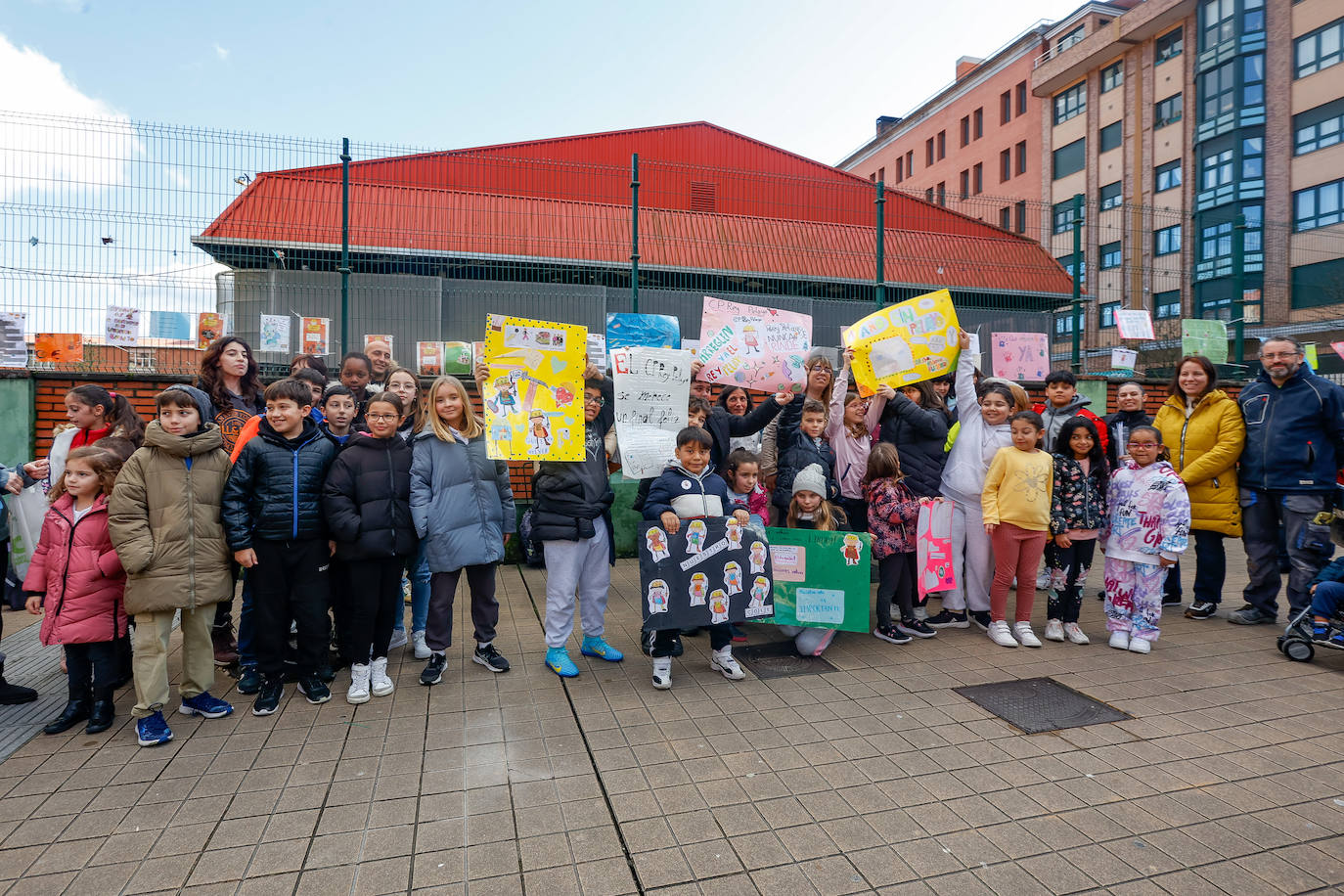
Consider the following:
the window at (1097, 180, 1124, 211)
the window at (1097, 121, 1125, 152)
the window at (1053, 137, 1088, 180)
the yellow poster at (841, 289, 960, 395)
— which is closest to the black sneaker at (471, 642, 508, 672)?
the yellow poster at (841, 289, 960, 395)

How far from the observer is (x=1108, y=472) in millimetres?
5516

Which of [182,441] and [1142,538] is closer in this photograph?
[182,441]

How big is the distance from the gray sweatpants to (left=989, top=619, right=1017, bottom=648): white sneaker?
8.98ft

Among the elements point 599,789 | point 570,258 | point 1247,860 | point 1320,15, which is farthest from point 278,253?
point 1320,15

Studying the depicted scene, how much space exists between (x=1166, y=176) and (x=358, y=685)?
41.7m

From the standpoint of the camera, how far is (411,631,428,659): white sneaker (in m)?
4.96

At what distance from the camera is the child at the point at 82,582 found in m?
3.70

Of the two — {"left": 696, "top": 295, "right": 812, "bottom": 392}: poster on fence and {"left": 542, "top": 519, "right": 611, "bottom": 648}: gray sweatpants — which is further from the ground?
{"left": 696, "top": 295, "right": 812, "bottom": 392}: poster on fence

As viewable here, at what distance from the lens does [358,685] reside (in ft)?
13.9

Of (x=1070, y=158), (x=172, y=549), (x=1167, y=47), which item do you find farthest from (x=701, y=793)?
(x=1070, y=158)

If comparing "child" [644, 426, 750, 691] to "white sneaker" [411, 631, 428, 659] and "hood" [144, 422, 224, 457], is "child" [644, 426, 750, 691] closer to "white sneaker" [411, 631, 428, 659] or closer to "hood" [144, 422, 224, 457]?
"white sneaker" [411, 631, 428, 659]

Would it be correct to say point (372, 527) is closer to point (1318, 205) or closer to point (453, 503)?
point (453, 503)

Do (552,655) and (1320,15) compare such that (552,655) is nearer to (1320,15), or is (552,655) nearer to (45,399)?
(45,399)

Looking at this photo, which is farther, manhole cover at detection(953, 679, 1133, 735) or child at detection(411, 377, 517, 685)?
child at detection(411, 377, 517, 685)
